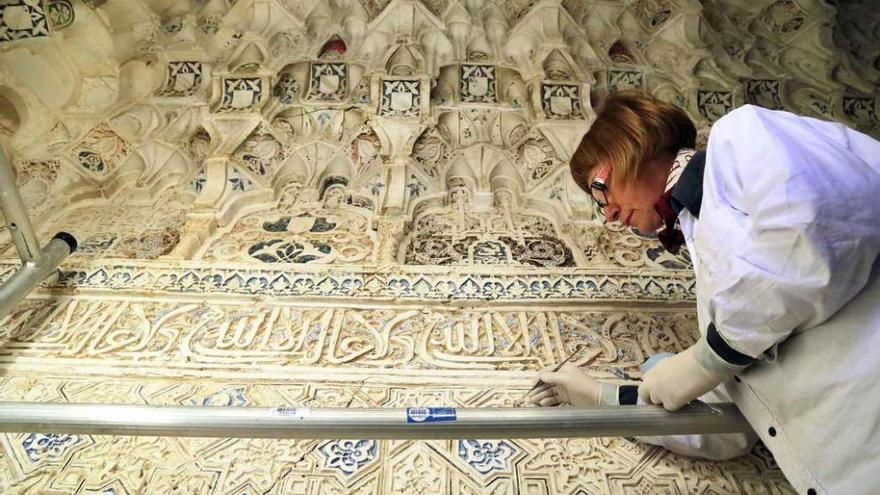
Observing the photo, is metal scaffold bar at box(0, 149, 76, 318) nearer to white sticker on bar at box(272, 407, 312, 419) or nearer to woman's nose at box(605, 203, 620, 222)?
white sticker on bar at box(272, 407, 312, 419)

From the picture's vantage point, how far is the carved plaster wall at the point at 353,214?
1.63 m

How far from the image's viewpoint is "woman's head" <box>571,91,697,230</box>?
142 centimetres

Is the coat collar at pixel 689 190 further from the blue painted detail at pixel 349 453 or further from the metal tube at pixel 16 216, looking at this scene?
the metal tube at pixel 16 216

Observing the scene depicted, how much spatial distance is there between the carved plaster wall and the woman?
20.9 inches

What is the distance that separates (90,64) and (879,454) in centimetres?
384

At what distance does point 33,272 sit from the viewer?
82.3 inches

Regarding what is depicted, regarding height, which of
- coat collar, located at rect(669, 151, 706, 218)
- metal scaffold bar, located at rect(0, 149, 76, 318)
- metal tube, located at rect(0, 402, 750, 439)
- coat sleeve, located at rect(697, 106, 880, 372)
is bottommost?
metal tube, located at rect(0, 402, 750, 439)

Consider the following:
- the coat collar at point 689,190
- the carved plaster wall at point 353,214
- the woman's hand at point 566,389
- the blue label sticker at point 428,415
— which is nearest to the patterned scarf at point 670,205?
the coat collar at point 689,190

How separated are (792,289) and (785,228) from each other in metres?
0.11

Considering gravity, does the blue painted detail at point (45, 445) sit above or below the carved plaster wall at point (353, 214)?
below

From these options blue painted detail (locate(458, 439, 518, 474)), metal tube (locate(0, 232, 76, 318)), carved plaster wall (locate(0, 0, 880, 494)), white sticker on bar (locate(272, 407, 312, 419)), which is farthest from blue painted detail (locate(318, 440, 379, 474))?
metal tube (locate(0, 232, 76, 318))

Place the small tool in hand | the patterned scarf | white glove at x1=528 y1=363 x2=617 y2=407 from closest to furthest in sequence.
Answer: the patterned scarf → white glove at x1=528 y1=363 x2=617 y2=407 → the small tool in hand

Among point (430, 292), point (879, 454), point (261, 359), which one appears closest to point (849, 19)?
point (430, 292)

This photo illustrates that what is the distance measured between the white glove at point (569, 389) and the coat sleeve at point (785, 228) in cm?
50
